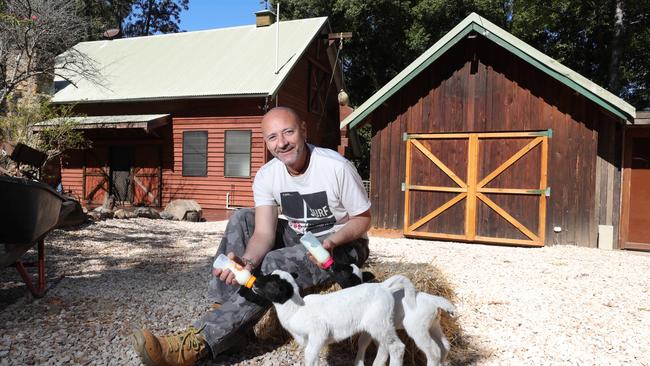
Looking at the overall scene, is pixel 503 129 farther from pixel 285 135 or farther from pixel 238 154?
pixel 238 154

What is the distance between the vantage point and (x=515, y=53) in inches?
306

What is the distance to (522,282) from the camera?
199 inches

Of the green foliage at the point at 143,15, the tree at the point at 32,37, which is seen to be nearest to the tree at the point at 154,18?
the green foliage at the point at 143,15

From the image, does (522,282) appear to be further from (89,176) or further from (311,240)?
(89,176)

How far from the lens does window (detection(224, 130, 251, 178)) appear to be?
12.0m

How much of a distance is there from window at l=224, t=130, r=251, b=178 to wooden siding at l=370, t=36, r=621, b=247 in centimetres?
421

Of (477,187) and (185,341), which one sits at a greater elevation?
(477,187)

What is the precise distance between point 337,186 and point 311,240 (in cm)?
53

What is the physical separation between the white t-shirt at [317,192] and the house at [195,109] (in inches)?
340

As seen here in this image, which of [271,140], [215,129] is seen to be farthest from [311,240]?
[215,129]

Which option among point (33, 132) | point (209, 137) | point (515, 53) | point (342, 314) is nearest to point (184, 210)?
point (209, 137)

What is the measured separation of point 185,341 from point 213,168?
10.5m

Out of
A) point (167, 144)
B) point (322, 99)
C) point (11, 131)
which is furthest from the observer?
point (322, 99)

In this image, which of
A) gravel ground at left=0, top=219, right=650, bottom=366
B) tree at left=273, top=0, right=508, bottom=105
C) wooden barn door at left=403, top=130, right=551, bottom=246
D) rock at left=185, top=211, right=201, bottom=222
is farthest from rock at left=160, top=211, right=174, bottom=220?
tree at left=273, top=0, right=508, bottom=105
